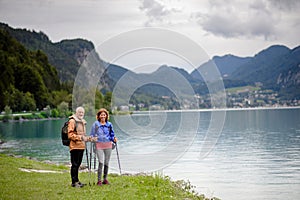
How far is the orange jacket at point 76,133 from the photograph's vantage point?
13648 mm

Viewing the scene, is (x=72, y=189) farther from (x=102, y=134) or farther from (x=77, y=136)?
(x=102, y=134)

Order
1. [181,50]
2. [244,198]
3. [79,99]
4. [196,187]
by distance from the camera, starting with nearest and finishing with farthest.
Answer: [244,198] < [196,187] < [181,50] < [79,99]

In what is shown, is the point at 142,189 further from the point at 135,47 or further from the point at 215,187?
the point at 135,47

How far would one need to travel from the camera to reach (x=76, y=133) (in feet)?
45.3

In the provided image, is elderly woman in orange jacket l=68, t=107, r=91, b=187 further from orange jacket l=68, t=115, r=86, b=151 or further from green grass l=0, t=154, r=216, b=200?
green grass l=0, t=154, r=216, b=200

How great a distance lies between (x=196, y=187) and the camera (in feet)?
74.3

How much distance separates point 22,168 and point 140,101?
114661 millimetres

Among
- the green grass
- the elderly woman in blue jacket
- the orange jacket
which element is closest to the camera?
the green grass

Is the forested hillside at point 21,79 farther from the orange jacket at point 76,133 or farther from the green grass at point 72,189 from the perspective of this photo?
the orange jacket at point 76,133

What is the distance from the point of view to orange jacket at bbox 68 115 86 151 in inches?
537

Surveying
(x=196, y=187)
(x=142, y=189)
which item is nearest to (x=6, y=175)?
(x=142, y=189)

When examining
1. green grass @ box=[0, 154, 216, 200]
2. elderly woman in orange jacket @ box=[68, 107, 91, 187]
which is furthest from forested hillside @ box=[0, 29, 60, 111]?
elderly woman in orange jacket @ box=[68, 107, 91, 187]

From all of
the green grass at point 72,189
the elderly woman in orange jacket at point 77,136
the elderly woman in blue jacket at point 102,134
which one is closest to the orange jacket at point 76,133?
the elderly woman in orange jacket at point 77,136

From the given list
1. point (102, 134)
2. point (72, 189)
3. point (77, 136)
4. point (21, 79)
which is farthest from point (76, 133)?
point (21, 79)
